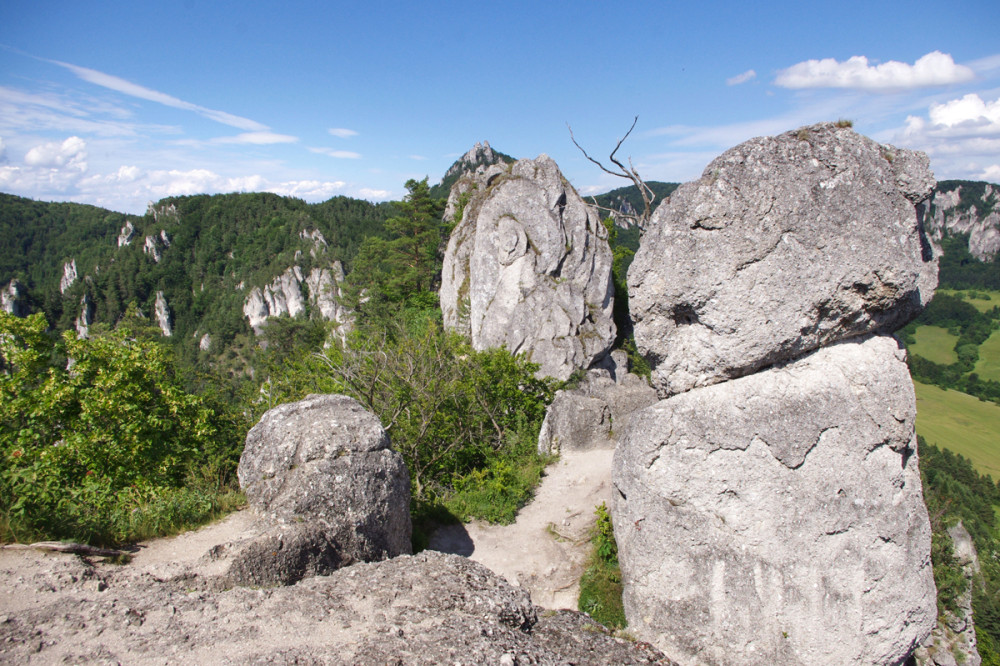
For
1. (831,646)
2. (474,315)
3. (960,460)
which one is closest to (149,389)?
(831,646)

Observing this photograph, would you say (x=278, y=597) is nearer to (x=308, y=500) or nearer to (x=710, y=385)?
(x=308, y=500)

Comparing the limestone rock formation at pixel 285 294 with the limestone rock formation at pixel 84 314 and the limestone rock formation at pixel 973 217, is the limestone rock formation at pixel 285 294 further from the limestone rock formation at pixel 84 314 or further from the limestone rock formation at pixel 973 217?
the limestone rock formation at pixel 973 217

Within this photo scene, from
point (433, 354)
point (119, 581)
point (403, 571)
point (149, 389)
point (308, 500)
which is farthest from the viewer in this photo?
point (433, 354)

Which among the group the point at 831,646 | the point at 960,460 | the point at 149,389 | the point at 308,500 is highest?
the point at 149,389

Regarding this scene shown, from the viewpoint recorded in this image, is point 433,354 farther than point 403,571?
Yes

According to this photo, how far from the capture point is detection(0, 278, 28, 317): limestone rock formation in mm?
90500

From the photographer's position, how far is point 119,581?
15.3 ft

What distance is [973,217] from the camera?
105188 mm

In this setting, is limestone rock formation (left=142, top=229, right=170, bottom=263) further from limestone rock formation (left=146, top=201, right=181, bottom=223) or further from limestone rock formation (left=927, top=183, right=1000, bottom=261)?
limestone rock formation (left=927, top=183, right=1000, bottom=261)

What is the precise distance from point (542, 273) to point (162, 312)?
352 ft

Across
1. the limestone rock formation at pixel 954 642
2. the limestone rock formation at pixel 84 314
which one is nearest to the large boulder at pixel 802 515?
the limestone rock formation at pixel 954 642

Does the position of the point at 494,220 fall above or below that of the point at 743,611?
above

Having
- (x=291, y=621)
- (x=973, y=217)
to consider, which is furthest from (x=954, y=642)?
(x=973, y=217)

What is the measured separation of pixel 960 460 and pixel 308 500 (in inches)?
2061
